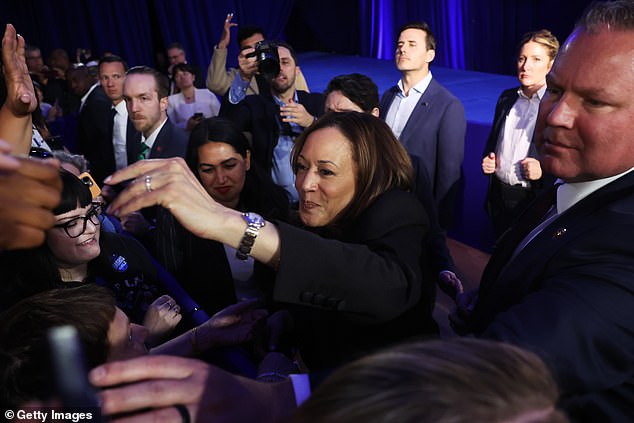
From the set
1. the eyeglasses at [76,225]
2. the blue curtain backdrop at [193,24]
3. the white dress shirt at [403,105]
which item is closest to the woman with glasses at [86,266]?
the eyeglasses at [76,225]

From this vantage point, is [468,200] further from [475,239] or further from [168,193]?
[168,193]

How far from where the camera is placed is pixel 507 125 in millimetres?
2883

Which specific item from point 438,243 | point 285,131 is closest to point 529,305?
point 438,243

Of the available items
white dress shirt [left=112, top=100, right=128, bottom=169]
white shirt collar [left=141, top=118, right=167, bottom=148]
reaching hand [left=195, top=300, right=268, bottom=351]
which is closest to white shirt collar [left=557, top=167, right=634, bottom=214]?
reaching hand [left=195, top=300, right=268, bottom=351]

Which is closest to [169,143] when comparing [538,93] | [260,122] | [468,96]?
[260,122]

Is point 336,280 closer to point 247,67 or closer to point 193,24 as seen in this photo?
point 247,67

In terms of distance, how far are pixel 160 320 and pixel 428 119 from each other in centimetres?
191

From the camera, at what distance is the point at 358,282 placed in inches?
38.2

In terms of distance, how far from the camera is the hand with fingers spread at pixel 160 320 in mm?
1480

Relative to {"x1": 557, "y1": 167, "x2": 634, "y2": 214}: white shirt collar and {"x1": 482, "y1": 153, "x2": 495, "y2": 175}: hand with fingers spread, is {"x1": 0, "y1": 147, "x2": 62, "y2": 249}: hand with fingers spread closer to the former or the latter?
{"x1": 557, "y1": 167, "x2": 634, "y2": 214}: white shirt collar

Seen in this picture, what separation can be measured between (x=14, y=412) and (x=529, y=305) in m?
0.78

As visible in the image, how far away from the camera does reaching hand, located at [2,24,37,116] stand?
1629 mm

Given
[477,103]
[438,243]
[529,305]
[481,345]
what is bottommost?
Answer: [477,103]

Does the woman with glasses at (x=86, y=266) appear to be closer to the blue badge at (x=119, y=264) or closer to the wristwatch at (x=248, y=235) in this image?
the blue badge at (x=119, y=264)
